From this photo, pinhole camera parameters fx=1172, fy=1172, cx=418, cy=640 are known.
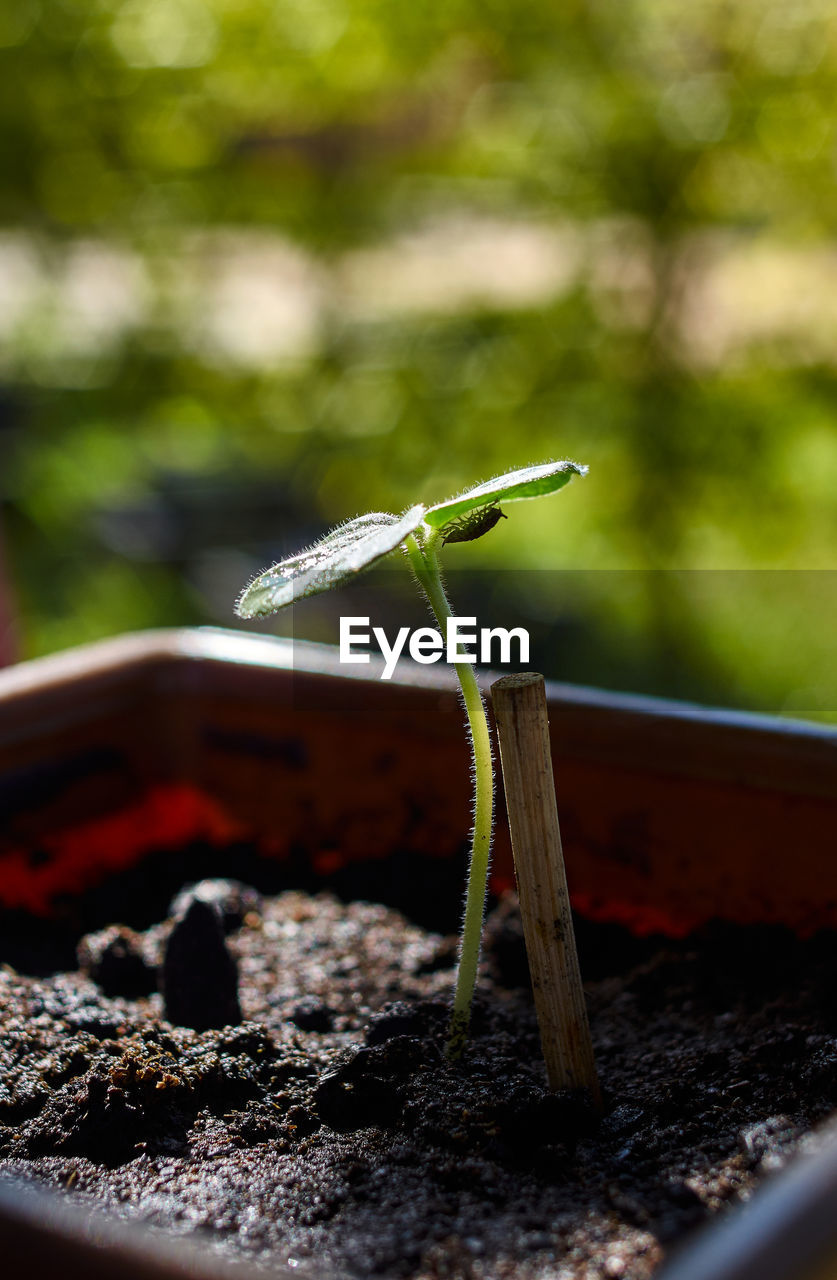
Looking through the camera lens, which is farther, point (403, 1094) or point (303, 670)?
point (303, 670)

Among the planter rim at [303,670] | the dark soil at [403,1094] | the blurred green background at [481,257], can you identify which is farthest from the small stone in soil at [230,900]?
the blurred green background at [481,257]

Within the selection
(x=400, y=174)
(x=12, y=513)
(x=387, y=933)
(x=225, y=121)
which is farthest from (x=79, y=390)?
(x=387, y=933)

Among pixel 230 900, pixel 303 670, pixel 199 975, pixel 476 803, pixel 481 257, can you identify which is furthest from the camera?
pixel 481 257

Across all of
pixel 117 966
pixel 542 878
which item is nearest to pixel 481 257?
pixel 117 966

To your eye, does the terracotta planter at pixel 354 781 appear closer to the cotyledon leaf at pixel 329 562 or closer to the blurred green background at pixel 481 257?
the cotyledon leaf at pixel 329 562

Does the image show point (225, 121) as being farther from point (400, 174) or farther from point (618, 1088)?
point (618, 1088)

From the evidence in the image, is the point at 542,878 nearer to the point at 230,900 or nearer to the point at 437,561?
the point at 437,561

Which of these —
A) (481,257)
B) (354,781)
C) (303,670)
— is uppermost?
(481,257)
